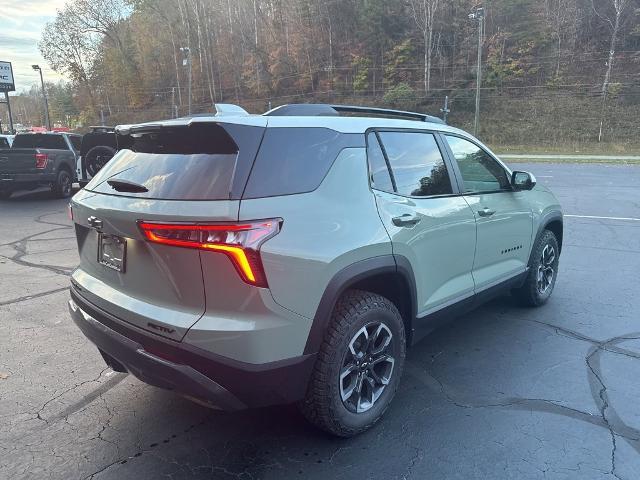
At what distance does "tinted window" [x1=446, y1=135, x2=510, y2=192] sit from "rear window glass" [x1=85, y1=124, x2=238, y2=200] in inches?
80.0

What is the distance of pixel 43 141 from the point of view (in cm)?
1443

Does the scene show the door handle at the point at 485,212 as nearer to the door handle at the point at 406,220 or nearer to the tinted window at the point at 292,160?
the door handle at the point at 406,220

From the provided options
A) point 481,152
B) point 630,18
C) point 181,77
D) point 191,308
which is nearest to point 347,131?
point 191,308

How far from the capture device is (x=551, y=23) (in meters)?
47.5

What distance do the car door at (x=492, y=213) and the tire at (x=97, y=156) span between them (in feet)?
24.9

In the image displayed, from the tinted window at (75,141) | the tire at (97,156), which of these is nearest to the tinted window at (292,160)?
the tire at (97,156)

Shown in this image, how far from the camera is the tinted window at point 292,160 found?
2.34m

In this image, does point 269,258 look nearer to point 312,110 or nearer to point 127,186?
point 127,186

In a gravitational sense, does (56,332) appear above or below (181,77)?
below

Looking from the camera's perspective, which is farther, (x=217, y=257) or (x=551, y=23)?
(x=551, y=23)

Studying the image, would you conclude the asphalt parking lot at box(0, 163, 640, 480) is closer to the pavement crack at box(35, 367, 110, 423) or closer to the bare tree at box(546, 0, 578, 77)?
the pavement crack at box(35, 367, 110, 423)

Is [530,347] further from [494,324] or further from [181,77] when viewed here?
[181,77]

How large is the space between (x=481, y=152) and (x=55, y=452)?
12.1ft

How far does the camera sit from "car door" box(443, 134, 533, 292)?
376 cm
